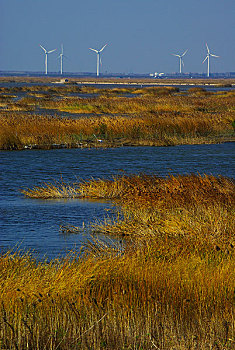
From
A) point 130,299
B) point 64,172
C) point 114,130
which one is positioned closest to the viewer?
point 130,299

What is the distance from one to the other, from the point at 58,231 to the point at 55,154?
668 inches

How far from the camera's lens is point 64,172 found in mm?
26109

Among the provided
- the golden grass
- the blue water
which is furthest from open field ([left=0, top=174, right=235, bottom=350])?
the golden grass

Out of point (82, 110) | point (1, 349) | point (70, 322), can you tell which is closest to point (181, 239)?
point (70, 322)

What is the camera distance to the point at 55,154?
31.5 m

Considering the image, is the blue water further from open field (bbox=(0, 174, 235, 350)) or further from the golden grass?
open field (bbox=(0, 174, 235, 350))

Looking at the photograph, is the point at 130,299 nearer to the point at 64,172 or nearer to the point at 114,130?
the point at 64,172

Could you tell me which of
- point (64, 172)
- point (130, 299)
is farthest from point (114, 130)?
point (130, 299)

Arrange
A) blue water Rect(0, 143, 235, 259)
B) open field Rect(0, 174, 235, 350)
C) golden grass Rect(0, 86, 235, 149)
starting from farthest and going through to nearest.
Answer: golden grass Rect(0, 86, 235, 149)
blue water Rect(0, 143, 235, 259)
open field Rect(0, 174, 235, 350)

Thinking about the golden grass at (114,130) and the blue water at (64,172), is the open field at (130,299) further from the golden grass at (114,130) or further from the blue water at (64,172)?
the golden grass at (114,130)

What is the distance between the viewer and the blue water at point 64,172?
1403cm

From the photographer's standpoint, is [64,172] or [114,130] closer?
[64,172]

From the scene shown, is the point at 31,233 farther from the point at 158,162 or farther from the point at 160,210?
the point at 158,162

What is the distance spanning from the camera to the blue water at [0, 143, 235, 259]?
14031 millimetres
